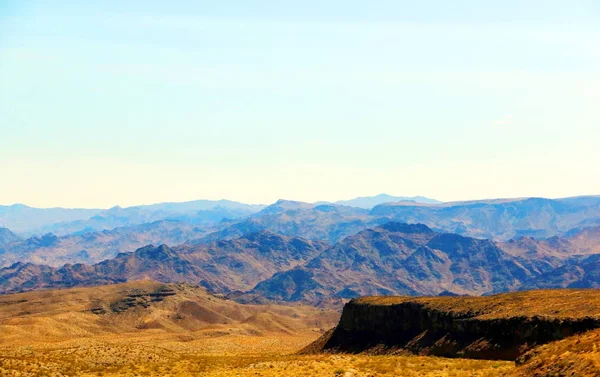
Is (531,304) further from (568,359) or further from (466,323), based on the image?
(568,359)

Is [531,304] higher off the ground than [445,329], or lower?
higher

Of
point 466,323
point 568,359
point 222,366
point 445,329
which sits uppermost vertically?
point 568,359

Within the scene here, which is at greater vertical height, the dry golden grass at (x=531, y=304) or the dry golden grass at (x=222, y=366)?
the dry golden grass at (x=531, y=304)

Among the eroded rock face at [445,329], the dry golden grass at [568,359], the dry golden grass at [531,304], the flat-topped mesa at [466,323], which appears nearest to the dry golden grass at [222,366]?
the dry golden grass at [568,359]

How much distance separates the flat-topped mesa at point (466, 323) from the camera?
185 ft

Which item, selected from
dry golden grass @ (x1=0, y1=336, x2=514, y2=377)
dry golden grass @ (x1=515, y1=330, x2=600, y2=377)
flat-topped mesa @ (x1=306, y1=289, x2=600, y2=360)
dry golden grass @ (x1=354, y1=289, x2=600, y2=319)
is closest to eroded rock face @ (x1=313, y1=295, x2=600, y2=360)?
flat-topped mesa @ (x1=306, y1=289, x2=600, y2=360)

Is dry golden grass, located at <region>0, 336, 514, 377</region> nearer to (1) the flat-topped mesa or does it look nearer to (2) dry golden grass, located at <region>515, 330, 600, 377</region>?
(2) dry golden grass, located at <region>515, 330, 600, 377</region>

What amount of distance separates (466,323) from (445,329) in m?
5.56

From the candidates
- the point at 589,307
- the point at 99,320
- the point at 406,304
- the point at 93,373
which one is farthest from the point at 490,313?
the point at 99,320

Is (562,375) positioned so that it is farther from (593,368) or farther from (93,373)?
(93,373)

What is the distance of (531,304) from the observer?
212 feet

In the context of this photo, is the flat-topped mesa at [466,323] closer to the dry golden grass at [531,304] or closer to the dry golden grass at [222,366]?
the dry golden grass at [531,304]

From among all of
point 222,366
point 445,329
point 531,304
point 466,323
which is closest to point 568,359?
point 222,366

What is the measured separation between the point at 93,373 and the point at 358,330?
5435 centimetres
